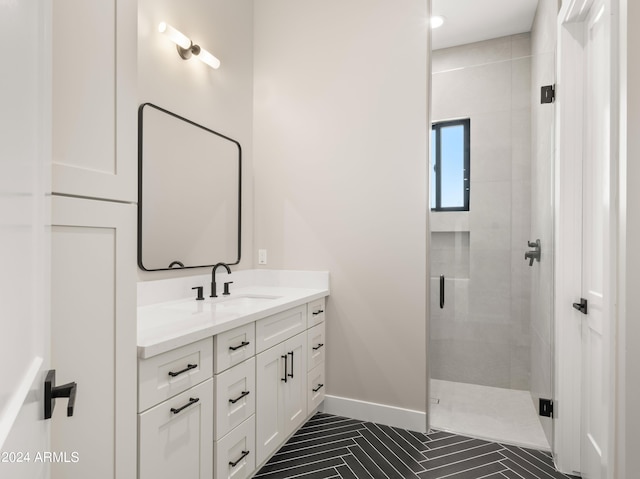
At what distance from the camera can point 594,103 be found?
1737mm

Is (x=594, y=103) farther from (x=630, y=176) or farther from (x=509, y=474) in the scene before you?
(x=509, y=474)

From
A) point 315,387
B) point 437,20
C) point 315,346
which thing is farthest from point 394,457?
point 437,20

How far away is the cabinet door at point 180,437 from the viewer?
Answer: 46.0 inches

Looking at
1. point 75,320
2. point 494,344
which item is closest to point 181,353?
point 75,320

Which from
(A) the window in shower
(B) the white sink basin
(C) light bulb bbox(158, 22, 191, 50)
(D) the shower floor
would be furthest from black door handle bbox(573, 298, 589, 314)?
(C) light bulb bbox(158, 22, 191, 50)

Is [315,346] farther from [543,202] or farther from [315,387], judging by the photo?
[543,202]

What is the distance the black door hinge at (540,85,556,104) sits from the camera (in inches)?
79.9

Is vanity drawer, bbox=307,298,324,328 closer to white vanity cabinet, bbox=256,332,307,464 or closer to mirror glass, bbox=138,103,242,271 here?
white vanity cabinet, bbox=256,332,307,464

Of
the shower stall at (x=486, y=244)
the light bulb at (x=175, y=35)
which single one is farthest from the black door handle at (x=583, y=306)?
the light bulb at (x=175, y=35)

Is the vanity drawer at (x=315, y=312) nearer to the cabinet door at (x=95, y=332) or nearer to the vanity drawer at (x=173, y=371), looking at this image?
the vanity drawer at (x=173, y=371)

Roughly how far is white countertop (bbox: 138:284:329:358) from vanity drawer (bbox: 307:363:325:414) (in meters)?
0.47

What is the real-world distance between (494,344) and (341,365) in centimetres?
113

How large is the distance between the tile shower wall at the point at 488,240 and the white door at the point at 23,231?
2.24 metres

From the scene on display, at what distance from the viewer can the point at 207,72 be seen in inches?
92.5
